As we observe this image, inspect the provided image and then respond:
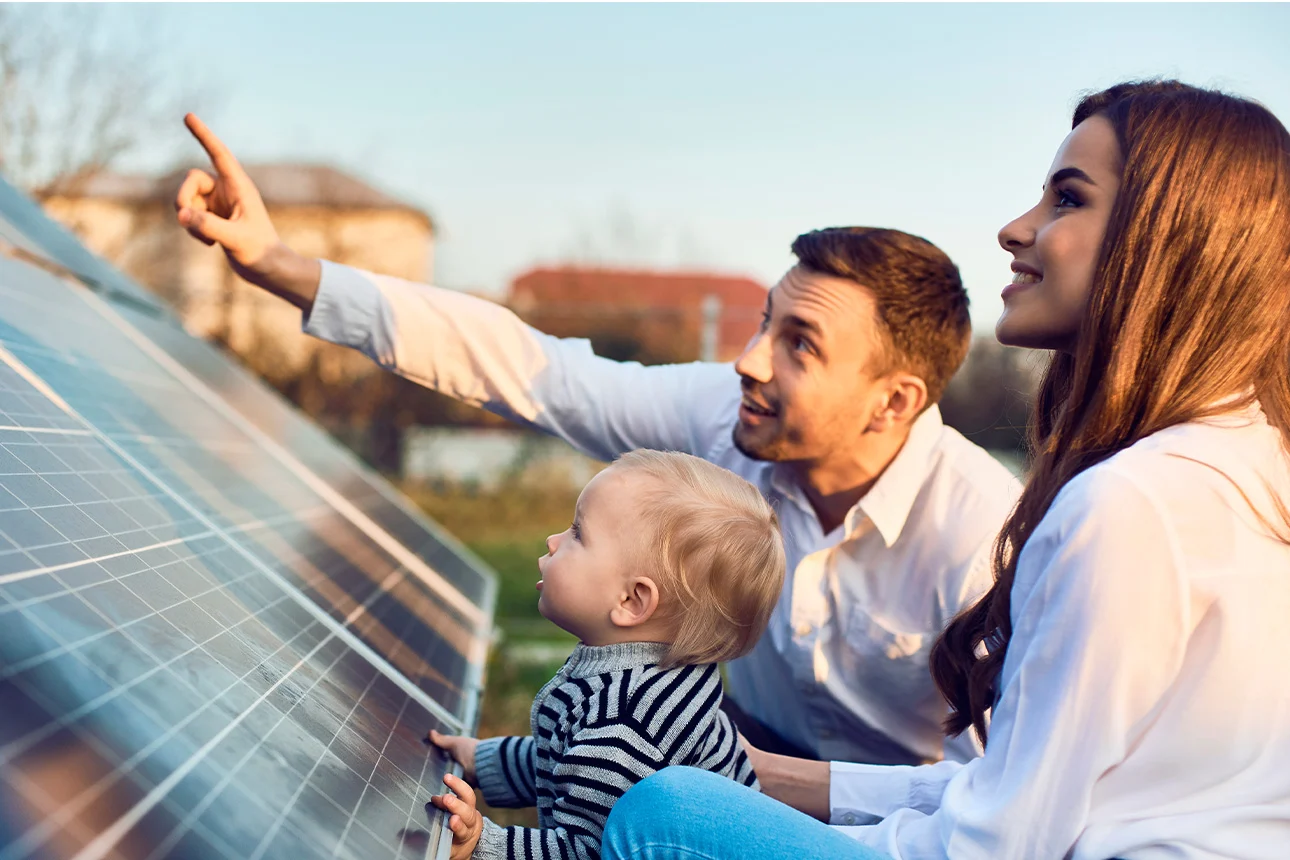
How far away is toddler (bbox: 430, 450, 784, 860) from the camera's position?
1.94 m

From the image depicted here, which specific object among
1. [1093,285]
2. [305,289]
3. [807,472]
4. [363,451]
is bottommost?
[363,451]

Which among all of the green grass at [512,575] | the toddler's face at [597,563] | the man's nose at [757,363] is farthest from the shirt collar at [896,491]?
the green grass at [512,575]

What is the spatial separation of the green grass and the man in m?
1.17

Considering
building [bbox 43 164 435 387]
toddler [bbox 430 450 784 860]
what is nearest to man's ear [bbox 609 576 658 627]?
toddler [bbox 430 450 784 860]

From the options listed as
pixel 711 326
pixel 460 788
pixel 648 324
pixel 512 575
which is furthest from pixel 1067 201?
pixel 648 324

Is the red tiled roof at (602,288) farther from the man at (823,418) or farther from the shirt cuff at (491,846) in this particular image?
the shirt cuff at (491,846)

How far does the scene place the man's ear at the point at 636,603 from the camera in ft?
6.68

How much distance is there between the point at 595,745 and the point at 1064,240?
3.69ft

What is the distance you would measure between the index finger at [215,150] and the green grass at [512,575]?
1.96 metres

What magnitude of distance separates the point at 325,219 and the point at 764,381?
12.2 m

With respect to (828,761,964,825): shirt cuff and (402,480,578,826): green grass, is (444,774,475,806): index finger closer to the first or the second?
(828,761,964,825): shirt cuff

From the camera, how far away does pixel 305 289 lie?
9.71 feet

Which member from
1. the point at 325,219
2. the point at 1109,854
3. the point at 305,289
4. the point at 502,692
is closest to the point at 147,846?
the point at 1109,854

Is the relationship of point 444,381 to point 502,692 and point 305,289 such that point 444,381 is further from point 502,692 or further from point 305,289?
point 502,692
